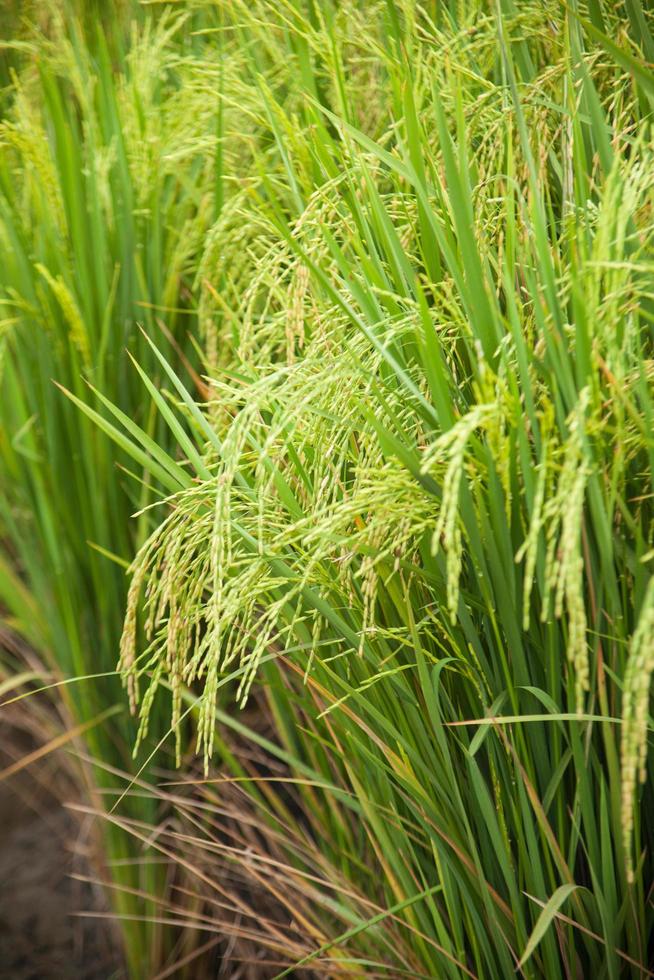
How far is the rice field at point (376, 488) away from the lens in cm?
71

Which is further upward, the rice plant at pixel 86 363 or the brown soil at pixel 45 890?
the rice plant at pixel 86 363

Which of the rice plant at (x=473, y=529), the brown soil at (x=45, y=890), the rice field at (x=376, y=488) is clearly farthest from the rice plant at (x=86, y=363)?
the rice plant at (x=473, y=529)

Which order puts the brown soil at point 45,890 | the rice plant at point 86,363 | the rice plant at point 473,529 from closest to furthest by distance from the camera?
the rice plant at point 473,529, the rice plant at point 86,363, the brown soil at point 45,890

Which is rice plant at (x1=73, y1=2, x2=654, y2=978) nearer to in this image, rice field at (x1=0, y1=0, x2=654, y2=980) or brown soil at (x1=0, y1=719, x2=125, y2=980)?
rice field at (x1=0, y1=0, x2=654, y2=980)

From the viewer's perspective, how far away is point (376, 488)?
0.70 meters

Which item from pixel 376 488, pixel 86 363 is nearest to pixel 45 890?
pixel 86 363

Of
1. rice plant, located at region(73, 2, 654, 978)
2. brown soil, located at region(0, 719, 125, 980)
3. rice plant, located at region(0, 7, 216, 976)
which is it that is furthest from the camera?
brown soil, located at region(0, 719, 125, 980)

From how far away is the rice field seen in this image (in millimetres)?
714

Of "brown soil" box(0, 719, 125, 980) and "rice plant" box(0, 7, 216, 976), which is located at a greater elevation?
"rice plant" box(0, 7, 216, 976)

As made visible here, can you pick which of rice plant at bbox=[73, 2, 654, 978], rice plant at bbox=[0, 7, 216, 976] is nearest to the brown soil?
rice plant at bbox=[0, 7, 216, 976]

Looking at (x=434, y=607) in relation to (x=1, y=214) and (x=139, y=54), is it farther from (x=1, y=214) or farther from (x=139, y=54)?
(x=139, y=54)

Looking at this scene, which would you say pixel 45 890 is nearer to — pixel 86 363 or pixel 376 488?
pixel 86 363

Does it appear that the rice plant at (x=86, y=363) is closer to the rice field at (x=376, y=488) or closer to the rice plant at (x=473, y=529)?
the rice field at (x=376, y=488)

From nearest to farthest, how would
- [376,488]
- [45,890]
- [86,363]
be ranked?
[376,488], [86,363], [45,890]
